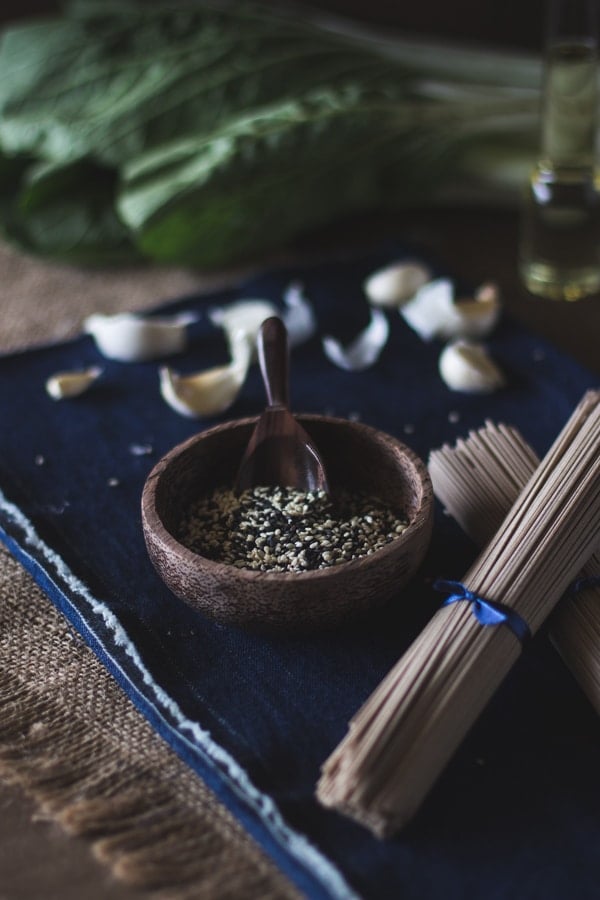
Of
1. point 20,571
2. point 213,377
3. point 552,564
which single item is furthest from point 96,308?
point 552,564

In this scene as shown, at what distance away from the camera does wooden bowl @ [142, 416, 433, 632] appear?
2.37 feet

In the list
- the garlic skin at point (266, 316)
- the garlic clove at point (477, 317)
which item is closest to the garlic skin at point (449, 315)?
the garlic clove at point (477, 317)

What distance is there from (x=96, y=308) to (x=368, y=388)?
462 mm

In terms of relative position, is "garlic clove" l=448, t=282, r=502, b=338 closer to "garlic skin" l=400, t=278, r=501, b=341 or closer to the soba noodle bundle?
"garlic skin" l=400, t=278, r=501, b=341

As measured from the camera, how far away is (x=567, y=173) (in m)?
1.29

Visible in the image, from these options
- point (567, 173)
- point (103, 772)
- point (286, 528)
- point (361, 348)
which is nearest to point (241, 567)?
point (286, 528)

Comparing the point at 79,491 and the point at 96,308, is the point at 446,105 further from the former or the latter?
the point at 79,491

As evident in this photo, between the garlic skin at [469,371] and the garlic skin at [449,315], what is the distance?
62 millimetres

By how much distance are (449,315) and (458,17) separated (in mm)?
843

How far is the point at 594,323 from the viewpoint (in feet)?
4.32

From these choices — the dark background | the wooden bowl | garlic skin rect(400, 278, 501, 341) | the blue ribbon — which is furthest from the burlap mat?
the dark background

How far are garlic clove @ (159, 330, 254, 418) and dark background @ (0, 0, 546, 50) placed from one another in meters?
0.97

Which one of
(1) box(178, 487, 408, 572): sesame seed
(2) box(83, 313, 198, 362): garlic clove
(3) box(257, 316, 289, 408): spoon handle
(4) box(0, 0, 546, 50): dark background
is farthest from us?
(4) box(0, 0, 546, 50): dark background

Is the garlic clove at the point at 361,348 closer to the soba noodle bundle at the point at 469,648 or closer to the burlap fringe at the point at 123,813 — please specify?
the soba noodle bundle at the point at 469,648
